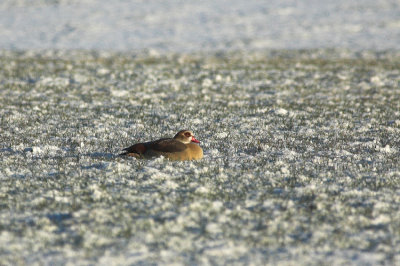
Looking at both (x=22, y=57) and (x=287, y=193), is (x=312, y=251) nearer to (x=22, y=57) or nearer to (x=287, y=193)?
(x=287, y=193)

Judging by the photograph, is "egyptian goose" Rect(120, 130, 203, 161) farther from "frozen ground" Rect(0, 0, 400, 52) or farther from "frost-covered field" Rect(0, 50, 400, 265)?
"frozen ground" Rect(0, 0, 400, 52)

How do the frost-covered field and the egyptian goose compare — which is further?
the egyptian goose

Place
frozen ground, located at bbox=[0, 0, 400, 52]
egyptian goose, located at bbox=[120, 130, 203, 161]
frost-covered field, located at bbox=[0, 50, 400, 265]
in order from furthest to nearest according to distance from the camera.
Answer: frozen ground, located at bbox=[0, 0, 400, 52] → egyptian goose, located at bbox=[120, 130, 203, 161] → frost-covered field, located at bbox=[0, 50, 400, 265]

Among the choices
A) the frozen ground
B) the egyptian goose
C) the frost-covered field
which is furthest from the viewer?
the frozen ground

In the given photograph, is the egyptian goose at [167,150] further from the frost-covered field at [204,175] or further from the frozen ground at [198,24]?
the frozen ground at [198,24]

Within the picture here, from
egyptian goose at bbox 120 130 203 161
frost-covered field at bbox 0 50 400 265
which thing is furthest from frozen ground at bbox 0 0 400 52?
egyptian goose at bbox 120 130 203 161

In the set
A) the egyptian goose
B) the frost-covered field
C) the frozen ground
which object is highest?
the frozen ground

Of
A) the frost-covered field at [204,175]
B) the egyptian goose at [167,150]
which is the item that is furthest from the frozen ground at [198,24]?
the egyptian goose at [167,150]
